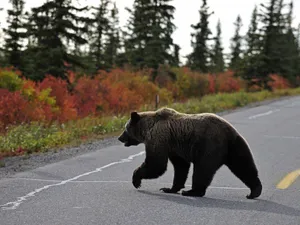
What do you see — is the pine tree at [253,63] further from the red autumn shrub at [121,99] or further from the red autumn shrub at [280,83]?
the red autumn shrub at [121,99]

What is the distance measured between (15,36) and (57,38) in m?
4.34

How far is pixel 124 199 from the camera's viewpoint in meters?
7.31

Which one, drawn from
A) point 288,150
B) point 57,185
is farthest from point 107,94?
point 57,185

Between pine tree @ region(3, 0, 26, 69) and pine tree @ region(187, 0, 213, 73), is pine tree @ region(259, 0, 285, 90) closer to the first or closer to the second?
pine tree @ region(187, 0, 213, 73)

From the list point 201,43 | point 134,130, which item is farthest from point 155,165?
point 201,43

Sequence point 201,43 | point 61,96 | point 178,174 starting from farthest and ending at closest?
point 201,43 < point 61,96 < point 178,174

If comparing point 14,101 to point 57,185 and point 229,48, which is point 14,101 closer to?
point 57,185

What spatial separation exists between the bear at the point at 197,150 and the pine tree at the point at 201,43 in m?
44.9

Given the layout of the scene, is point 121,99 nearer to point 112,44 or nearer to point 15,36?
point 15,36

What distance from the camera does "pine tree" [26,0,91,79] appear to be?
2581 centimetres

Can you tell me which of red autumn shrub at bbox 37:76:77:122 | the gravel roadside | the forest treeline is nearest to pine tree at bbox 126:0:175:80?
the forest treeline

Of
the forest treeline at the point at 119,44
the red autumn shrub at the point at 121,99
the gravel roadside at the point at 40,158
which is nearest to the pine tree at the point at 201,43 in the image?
the forest treeline at the point at 119,44

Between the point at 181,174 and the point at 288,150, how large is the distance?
582 centimetres

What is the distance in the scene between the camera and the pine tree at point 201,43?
5262cm
